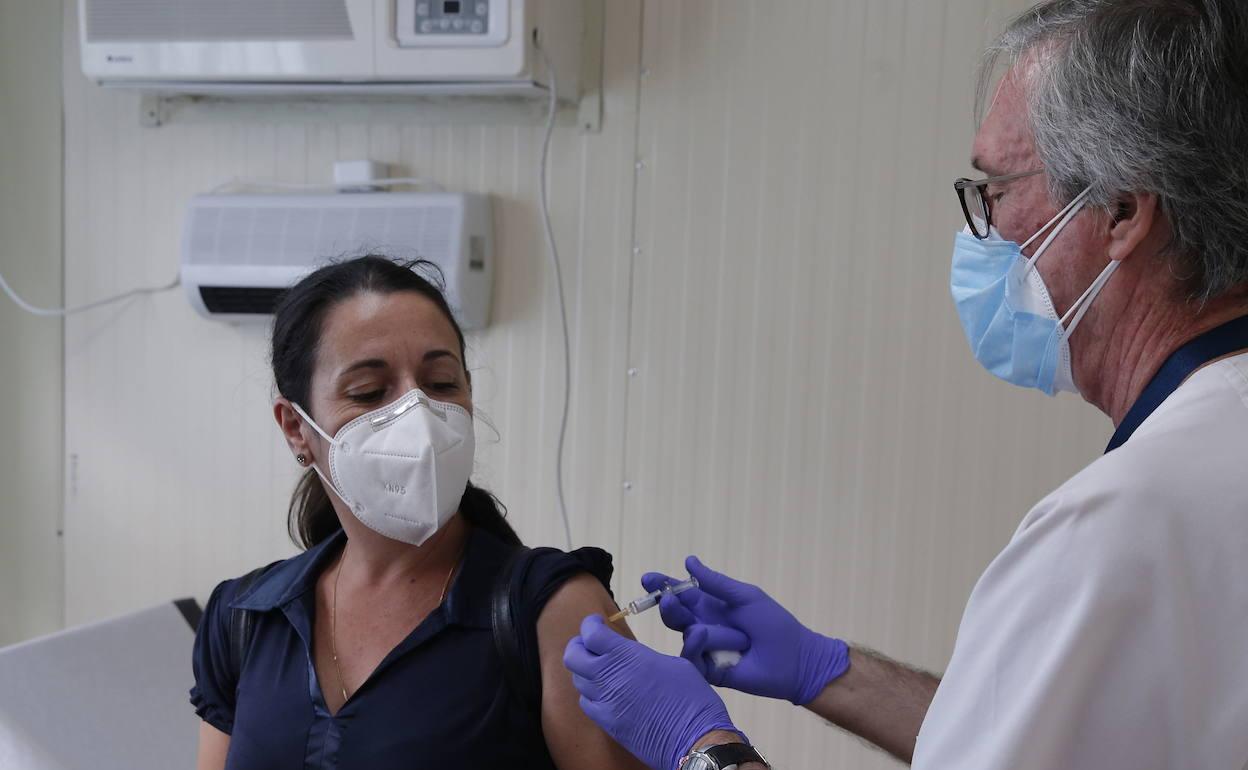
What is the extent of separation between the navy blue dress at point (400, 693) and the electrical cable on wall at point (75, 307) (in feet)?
5.20

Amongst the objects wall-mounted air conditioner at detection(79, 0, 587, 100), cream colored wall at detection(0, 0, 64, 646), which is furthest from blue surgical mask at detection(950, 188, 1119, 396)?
cream colored wall at detection(0, 0, 64, 646)

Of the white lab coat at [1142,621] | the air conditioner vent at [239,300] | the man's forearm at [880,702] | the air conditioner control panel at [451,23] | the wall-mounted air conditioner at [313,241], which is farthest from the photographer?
the air conditioner vent at [239,300]

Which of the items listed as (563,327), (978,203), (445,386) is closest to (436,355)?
(445,386)

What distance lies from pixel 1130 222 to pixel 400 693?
3.18 feet

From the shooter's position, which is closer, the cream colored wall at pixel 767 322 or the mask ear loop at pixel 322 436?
the mask ear loop at pixel 322 436

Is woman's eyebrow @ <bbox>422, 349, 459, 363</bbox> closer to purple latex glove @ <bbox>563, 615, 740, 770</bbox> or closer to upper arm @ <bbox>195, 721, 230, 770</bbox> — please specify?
purple latex glove @ <bbox>563, 615, 740, 770</bbox>

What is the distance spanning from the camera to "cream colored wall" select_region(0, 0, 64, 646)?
2947mm

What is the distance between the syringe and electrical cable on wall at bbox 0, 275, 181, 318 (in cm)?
184

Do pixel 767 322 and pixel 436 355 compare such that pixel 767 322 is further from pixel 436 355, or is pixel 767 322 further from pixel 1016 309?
pixel 1016 309

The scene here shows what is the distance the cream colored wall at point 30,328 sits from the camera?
9.67 ft

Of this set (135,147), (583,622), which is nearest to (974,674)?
(583,622)

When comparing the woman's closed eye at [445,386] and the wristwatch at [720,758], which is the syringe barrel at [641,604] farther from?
the woman's closed eye at [445,386]

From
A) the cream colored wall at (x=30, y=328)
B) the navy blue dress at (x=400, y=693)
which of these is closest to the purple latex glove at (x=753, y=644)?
the navy blue dress at (x=400, y=693)

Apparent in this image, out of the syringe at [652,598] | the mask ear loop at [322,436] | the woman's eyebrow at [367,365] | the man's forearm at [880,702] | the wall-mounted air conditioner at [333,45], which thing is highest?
the wall-mounted air conditioner at [333,45]
